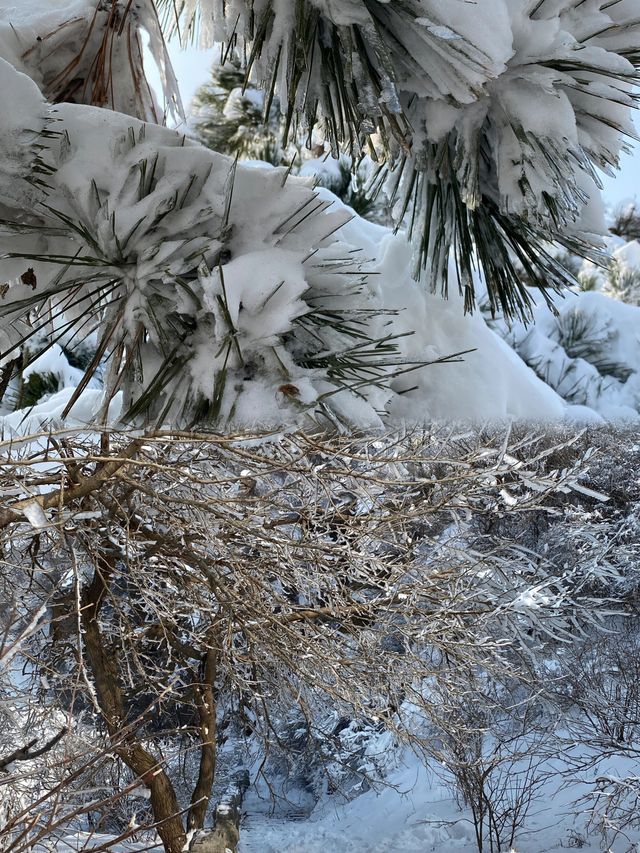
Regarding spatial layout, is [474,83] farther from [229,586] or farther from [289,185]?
[229,586]

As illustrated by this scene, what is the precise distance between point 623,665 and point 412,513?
2596 mm

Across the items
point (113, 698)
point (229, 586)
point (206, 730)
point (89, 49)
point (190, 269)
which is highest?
point (89, 49)

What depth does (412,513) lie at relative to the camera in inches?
86.0

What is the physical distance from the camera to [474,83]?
483 millimetres

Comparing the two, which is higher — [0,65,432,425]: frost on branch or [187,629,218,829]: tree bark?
[0,65,432,425]: frost on branch

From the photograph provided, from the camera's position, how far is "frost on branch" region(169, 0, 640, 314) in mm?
496

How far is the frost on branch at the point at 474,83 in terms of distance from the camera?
50cm

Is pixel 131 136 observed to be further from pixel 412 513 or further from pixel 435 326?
pixel 412 513

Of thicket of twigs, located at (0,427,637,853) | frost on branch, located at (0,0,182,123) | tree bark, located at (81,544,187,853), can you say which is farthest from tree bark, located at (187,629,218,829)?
frost on branch, located at (0,0,182,123)

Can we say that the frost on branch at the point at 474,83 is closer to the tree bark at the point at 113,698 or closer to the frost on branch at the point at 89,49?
the frost on branch at the point at 89,49

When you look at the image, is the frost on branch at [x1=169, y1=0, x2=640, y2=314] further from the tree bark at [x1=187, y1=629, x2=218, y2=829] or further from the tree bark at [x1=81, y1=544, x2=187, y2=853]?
the tree bark at [x1=187, y1=629, x2=218, y2=829]

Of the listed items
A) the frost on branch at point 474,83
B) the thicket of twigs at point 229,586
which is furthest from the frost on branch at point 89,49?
the thicket of twigs at point 229,586

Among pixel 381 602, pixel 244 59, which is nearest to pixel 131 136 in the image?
pixel 244 59

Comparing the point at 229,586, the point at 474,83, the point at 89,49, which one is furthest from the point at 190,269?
the point at 229,586
